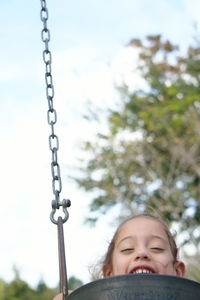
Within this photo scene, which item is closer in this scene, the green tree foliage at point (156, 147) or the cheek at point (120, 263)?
the cheek at point (120, 263)

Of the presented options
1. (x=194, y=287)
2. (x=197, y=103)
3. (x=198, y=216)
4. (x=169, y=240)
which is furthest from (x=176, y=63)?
(x=194, y=287)

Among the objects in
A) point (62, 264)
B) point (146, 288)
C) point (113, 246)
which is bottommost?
point (146, 288)

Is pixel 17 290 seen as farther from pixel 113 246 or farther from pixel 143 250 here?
pixel 143 250

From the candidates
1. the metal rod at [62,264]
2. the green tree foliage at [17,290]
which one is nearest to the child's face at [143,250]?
the metal rod at [62,264]

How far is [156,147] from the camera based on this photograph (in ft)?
39.7

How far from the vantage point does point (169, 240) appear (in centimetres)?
246

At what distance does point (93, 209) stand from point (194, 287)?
1066 centimetres

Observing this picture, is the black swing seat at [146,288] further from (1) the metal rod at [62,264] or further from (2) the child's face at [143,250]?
(2) the child's face at [143,250]

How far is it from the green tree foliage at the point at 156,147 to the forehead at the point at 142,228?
311 inches

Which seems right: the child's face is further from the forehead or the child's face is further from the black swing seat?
the black swing seat

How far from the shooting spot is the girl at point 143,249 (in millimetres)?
2275

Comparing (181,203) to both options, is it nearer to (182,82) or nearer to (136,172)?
(136,172)

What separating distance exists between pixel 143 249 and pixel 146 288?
2.45ft

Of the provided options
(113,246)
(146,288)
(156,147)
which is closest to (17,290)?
(156,147)
